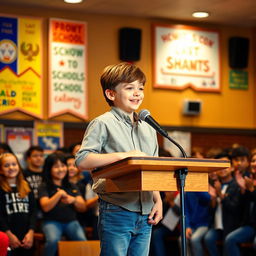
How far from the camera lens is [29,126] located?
719 cm

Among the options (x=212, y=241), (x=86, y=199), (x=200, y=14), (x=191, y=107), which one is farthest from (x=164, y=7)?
(x=212, y=241)

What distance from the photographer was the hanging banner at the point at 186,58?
26.0 ft

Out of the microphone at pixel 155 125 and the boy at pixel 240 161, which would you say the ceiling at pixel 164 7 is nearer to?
the boy at pixel 240 161

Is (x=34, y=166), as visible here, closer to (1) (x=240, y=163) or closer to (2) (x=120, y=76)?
(1) (x=240, y=163)

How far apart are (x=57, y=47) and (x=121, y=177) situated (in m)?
4.98

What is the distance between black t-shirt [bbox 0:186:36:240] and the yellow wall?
1783 millimetres

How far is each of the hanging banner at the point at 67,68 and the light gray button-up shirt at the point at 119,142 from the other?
14.9 feet

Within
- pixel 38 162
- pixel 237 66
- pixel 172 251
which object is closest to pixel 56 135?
pixel 38 162

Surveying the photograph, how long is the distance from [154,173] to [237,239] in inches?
137

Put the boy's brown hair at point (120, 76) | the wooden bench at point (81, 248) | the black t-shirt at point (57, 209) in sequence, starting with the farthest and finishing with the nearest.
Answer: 1. the black t-shirt at point (57, 209)
2. the wooden bench at point (81, 248)
3. the boy's brown hair at point (120, 76)

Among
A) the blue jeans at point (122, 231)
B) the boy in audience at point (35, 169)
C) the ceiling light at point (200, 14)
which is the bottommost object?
the blue jeans at point (122, 231)

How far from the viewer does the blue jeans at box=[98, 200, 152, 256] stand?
2600 millimetres

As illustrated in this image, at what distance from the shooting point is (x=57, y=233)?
5.68 metres

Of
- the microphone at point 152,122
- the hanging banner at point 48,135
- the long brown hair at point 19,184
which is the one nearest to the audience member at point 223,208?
the long brown hair at point 19,184
